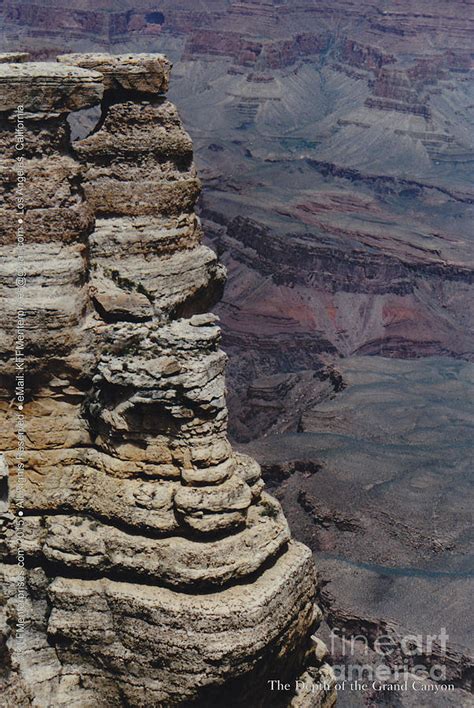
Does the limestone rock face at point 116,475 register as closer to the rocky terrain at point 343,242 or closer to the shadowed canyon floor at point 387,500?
the rocky terrain at point 343,242

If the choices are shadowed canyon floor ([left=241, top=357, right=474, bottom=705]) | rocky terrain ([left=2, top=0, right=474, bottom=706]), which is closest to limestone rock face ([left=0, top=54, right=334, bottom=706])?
rocky terrain ([left=2, top=0, right=474, bottom=706])

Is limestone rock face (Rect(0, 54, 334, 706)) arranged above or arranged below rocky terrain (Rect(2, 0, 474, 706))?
above

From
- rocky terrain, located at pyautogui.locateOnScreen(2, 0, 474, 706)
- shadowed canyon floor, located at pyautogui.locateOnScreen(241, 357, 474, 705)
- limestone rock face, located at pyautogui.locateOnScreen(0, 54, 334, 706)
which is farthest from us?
rocky terrain, located at pyautogui.locateOnScreen(2, 0, 474, 706)

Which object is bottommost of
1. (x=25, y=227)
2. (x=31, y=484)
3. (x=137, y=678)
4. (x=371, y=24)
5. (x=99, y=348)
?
(x=371, y=24)

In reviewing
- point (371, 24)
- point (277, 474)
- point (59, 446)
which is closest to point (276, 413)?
point (277, 474)

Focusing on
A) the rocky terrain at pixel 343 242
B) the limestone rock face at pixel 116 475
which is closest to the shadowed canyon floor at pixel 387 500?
the rocky terrain at pixel 343 242

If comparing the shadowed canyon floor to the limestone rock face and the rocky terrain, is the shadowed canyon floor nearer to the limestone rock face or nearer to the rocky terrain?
the rocky terrain

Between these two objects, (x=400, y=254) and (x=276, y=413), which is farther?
(x=400, y=254)

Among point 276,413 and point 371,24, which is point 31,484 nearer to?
point 276,413
